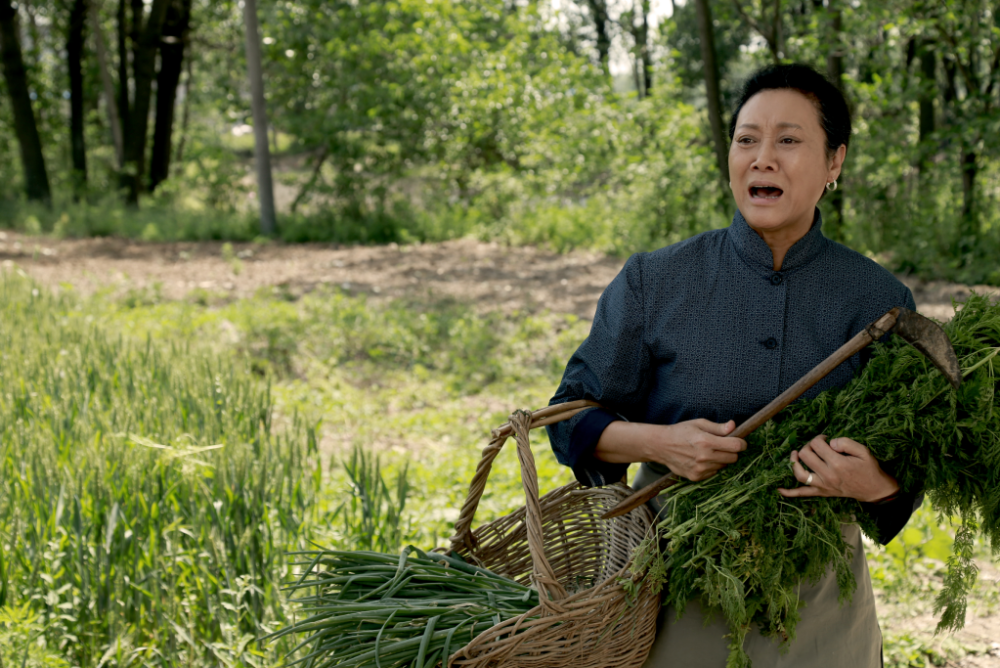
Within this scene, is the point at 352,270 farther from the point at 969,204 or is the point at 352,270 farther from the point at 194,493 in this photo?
the point at 194,493

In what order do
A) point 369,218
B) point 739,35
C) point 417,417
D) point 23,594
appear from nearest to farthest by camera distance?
point 23,594, point 417,417, point 369,218, point 739,35

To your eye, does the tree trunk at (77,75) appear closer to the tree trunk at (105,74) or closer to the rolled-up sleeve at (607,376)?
the tree trunk at (105,74)

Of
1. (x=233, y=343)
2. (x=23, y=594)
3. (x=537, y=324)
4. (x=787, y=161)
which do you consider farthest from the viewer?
(x=537, y=324)

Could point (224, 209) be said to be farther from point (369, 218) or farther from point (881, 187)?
point (881, 187)

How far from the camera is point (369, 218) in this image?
11234 mm

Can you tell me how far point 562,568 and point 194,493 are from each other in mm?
1254

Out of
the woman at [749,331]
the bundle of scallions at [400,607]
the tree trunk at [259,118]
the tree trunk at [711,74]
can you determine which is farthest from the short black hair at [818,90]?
the tree trunk at [259,118]

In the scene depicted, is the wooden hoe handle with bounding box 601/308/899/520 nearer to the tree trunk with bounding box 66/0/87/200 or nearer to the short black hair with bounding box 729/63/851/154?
the short black hair with bounding box 729/63/851/154

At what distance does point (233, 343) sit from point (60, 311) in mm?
1081

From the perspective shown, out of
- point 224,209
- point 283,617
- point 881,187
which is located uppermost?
point 224,209

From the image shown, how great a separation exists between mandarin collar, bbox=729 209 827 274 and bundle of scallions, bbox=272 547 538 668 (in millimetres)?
861

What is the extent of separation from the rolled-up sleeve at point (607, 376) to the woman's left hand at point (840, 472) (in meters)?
0.42

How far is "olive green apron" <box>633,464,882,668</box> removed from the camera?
1.64 metres

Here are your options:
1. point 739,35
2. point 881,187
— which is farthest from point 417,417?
point 739,35
